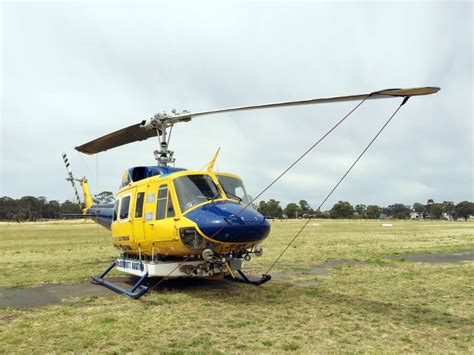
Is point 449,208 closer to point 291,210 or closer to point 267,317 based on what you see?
point 291,210

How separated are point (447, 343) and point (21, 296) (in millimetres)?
9594

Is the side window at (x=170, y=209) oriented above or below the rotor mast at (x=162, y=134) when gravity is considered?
below

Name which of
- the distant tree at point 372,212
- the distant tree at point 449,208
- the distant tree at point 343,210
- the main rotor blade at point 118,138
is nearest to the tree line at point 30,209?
the distant tree at point 343,210

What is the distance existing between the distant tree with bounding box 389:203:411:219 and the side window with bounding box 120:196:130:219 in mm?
179332

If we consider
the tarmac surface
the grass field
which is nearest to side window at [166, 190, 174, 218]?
the grass field

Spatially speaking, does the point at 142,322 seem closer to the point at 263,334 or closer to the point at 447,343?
the point at 263,334

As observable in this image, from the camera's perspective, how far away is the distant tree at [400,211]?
174 metres

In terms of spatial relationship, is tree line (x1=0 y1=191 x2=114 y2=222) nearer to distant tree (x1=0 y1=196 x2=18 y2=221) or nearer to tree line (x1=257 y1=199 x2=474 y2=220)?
distant tree (x1=0 y1=196 x2=18 y2=221)

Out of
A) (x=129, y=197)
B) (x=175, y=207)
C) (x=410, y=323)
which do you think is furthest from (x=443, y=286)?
(x=129, y=197)

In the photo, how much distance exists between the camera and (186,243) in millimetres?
8977

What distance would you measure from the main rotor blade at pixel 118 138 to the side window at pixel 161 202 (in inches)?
105

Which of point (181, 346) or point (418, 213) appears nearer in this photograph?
point (181, 346)

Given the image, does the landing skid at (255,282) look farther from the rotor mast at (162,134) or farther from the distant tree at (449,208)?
the distant tree at (449,208)

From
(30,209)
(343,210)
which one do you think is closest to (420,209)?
(343,210)
